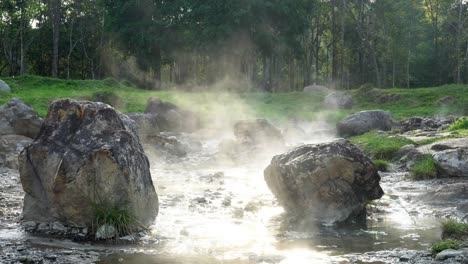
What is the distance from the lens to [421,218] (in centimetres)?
1138

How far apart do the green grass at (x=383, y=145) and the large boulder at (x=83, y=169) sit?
10.4 meters

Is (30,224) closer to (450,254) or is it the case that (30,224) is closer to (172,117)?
(450,254)

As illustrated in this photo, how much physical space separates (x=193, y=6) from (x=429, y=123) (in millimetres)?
29027

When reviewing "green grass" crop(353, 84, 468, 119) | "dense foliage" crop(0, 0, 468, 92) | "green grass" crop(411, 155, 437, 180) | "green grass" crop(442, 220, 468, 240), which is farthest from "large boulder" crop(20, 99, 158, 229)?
"dense foliage" crop(0, 0, 468, 92)

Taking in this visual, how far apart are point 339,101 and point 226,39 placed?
15.2 m

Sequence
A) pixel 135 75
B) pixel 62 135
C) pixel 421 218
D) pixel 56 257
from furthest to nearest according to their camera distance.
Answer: pixel 135 75
pixel 421 218
pixel 62 135
pixel 56 257

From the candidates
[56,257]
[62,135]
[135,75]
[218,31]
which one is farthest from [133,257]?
[135,75]

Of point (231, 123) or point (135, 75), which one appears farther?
point (135, 75)

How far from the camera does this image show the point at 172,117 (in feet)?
97.5

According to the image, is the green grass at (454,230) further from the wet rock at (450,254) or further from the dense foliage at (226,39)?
the dense foliage at (226,39)

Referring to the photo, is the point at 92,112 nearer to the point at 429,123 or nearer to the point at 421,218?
the point at 421,218

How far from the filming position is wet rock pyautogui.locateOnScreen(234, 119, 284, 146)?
23827 mm

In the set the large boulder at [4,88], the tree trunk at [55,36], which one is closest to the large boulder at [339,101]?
the large boulder at [4,88]

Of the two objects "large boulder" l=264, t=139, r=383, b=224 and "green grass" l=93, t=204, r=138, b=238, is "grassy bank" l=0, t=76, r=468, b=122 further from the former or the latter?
"green grass" l=93, t=204, r=138, b=238
